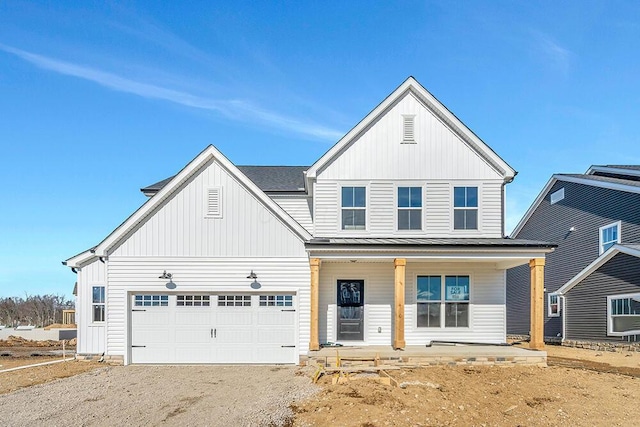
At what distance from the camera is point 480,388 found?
989cm

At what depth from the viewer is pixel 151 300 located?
45.4ft

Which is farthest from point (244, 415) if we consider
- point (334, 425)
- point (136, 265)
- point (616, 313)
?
point (616, 313)

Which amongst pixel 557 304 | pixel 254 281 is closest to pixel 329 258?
pixel 254 281

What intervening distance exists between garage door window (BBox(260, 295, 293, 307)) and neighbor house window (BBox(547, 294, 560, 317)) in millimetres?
14971

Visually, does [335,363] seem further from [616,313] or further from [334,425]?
[616,313]

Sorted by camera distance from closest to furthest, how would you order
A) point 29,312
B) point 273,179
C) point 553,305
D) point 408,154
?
point 408,154
point 273,179
point 553,305
point 29,312

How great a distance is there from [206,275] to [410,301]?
648cm

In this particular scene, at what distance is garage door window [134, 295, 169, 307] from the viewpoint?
1381 centimetres

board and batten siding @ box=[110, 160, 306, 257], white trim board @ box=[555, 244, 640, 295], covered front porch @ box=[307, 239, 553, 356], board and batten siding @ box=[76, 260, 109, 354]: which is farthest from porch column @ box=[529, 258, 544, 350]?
board and batten siding @ box=[76, 260, 109, 354]

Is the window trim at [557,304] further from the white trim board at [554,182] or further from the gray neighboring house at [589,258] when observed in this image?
the white trim board at [554,182]

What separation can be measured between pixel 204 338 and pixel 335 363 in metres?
4.35

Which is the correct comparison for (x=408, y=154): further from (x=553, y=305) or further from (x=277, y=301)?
(x=553, y=305)

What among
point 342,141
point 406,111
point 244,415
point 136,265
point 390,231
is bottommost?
point 244,415

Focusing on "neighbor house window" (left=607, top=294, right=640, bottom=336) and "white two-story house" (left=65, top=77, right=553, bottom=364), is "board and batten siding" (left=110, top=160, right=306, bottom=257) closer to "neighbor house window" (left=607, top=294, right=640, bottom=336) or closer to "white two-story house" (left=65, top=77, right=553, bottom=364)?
"white two-story house" (left=65, top=77, right=553, bottom=364)
